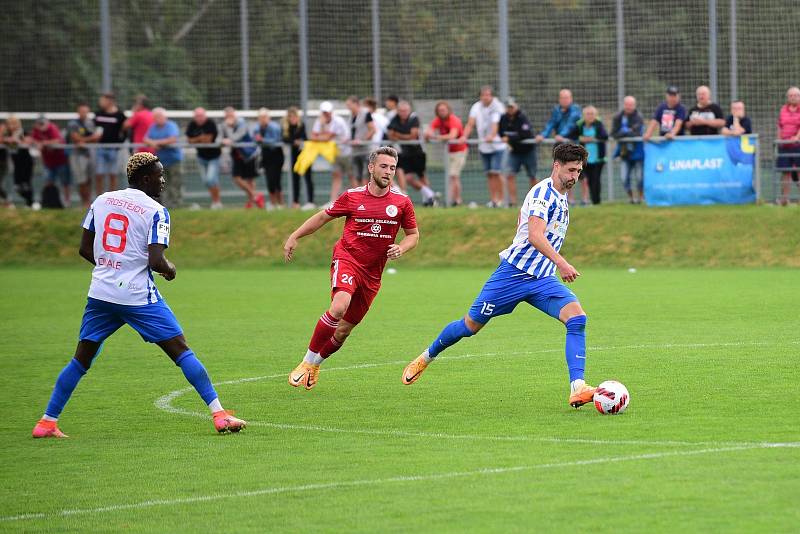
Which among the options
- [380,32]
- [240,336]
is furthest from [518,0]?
[240,336]

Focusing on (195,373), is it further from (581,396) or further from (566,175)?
(566,175)

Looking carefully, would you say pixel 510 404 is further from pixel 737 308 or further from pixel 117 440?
pixel 737 308

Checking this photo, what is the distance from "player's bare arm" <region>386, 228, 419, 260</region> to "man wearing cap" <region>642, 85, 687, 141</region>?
46.2ft

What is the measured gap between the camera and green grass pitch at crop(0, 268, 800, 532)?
7.46 m

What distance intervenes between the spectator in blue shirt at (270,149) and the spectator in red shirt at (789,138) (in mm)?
10297

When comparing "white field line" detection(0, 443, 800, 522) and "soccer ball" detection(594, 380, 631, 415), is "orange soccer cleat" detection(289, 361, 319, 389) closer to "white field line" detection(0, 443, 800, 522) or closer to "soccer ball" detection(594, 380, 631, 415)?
"soccer ball" detection(594, 380, 631, 415)

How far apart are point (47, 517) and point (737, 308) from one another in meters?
12.3

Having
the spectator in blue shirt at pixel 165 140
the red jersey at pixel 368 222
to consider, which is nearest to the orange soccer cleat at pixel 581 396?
the red jersey at pixel 368 222

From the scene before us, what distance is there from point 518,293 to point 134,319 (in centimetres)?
318

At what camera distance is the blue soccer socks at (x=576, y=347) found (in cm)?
1058

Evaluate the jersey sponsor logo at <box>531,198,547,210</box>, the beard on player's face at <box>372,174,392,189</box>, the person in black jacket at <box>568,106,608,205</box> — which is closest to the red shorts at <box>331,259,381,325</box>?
the beard on player's face at <box>372,174,392,189</box>

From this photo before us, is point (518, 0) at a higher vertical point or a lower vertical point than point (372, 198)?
higher

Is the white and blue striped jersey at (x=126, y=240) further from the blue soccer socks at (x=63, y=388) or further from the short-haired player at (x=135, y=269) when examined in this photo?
the blue soccer socks at (x=63, y=388)

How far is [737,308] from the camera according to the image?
1794 centimetres
